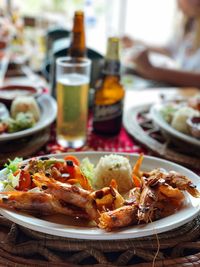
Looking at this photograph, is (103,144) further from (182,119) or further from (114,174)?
(114,174)

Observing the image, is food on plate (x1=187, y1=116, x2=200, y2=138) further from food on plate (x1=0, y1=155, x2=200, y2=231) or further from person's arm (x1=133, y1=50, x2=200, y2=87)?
person's arm (x1=133, y1=50, x2=200, y2=87)

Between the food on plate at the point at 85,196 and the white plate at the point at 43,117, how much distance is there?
1.01ft

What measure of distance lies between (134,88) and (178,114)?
81 cm

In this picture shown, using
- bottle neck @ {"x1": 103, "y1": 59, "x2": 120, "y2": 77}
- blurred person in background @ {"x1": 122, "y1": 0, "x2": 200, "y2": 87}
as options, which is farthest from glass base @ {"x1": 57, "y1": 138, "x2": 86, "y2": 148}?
blurred person in background @ {"x1": 122, "y1": 0, "x2": 200, "y2": 87}

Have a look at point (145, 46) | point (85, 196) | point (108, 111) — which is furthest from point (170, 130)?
point (145, 46)

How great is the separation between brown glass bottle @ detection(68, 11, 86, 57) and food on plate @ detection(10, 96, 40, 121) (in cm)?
28

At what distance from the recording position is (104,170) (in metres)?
1.03

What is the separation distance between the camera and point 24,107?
147cm

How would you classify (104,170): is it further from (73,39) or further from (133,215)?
(73,39)

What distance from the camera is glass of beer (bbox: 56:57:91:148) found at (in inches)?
54.5

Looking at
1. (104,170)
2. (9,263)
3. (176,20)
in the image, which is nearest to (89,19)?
(176,20)

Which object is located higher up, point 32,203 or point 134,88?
point 32,203

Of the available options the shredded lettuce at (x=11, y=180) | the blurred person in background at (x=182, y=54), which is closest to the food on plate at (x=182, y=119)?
the shredded lettuce at (x=11, y=180)

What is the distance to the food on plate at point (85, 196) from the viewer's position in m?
0.82
